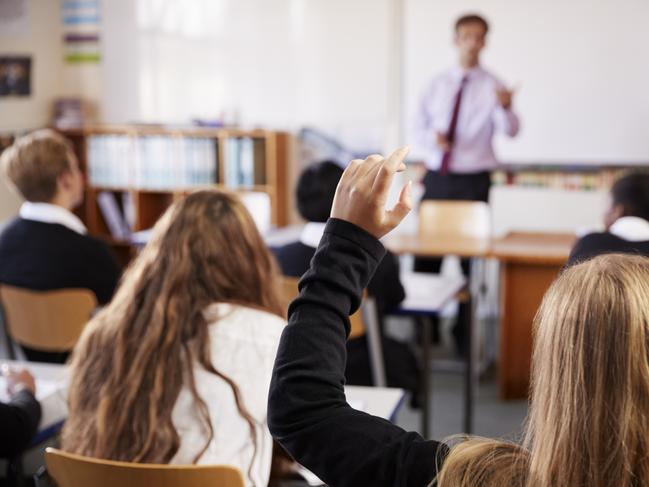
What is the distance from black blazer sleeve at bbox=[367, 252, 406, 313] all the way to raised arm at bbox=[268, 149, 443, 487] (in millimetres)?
2121

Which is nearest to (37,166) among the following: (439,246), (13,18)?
(439,246)

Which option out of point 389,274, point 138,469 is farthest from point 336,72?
point 138,469

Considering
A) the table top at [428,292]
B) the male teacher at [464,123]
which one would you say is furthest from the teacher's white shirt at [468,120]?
the table top at [428,292]

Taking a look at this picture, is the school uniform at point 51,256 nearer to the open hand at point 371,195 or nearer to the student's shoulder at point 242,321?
the student's shoulder at point 242,321

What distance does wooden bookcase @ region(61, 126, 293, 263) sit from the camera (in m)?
5.73

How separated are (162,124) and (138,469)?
5074mm

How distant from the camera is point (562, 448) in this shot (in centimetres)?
78

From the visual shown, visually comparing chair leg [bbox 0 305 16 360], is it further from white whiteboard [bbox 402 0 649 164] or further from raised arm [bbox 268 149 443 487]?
white whiteboard [bbox 402 0 649 164]

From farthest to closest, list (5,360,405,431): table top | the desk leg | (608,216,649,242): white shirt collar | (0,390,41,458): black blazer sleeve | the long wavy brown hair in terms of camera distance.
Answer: the desk leg, (608,216,649,242): white shirt collar, (5,360,405,431): table top, (0,390,41,458): black blazer sleeve, the long wavy brown hair

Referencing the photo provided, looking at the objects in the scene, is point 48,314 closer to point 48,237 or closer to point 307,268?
point 48,237

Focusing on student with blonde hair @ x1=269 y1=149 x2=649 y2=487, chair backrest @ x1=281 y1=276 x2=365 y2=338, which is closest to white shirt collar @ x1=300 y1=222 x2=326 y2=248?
chair backrest @ x1=281 y1=276 x2=365 y2=338

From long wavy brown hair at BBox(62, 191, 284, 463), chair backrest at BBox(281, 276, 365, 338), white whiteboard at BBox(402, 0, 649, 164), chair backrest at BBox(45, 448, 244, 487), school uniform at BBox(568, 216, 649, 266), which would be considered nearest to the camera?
chair backrest at BBox(45, 448, 244, 487)

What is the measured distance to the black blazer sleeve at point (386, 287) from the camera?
10.0 feet

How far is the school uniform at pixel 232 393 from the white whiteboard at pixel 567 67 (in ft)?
13.3
